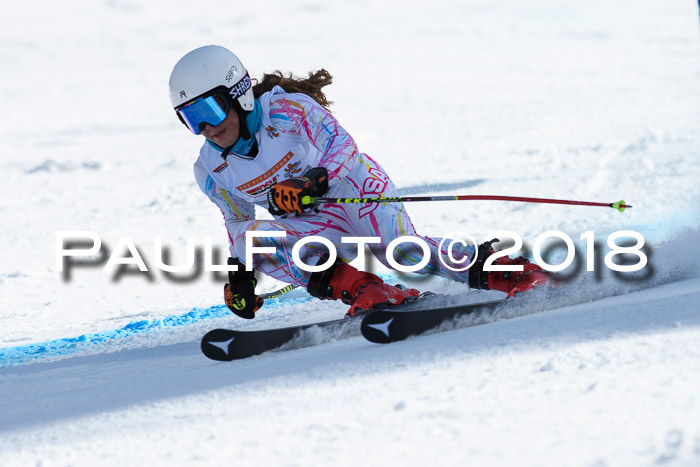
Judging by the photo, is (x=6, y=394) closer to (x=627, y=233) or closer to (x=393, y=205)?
(x=393, y=205)

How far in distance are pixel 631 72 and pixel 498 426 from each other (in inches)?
472

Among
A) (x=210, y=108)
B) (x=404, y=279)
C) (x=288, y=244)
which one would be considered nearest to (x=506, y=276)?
(x=288, y=244)

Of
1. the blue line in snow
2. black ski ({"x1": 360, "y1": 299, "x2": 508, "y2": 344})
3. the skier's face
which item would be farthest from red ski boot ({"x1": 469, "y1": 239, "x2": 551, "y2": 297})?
the blue line in snow

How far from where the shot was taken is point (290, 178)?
122 inches

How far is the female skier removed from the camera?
299 cm

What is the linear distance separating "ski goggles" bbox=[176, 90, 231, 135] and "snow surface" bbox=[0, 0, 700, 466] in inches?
34.2

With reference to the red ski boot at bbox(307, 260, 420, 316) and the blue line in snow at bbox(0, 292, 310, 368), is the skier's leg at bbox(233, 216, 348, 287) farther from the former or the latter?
the blue line in snow at bbox(0, 292, 310, 368)

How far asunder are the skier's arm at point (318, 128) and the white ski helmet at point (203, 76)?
19cm

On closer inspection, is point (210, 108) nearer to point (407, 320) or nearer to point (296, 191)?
point (296, 191)

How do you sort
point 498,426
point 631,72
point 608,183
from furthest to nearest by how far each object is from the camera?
1. point 631,72
2. point 608,183
3. point 498,426

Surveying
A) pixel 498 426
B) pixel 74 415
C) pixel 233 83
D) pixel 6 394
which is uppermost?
pixel 233 83

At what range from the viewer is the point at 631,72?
12.6 m

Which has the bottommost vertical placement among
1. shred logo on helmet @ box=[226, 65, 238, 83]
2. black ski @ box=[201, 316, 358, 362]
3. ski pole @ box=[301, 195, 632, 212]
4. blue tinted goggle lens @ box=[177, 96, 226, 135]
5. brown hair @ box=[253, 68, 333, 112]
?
black ski @ box=[201, 316, 358, 362]

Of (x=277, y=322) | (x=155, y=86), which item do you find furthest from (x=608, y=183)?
(x=155, y=86)
